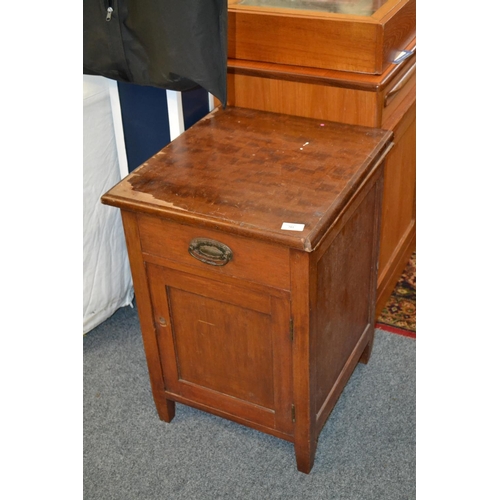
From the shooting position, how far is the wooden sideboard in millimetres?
1620

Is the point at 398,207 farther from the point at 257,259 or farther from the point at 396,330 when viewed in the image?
the point at 257,259

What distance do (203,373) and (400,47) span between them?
98 cm

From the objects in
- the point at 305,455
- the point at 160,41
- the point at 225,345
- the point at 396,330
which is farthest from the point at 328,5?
the point at 305,455

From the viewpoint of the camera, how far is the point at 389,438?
179 centimetres

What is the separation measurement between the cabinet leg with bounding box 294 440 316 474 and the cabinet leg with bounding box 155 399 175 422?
38cm

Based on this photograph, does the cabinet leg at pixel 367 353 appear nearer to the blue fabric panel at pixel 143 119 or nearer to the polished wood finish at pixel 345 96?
the polished wood finish at pixel 345 96

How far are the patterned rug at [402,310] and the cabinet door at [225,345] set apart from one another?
0.67 meters

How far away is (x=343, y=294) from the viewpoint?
1.65 metres

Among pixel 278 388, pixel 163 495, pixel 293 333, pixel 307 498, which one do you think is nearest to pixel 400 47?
pixel 293 333

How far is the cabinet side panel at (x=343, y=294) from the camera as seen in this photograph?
1.52 meters

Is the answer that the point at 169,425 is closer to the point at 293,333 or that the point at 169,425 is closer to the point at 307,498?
the point at 307,498

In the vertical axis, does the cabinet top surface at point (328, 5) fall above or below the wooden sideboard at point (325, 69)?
above

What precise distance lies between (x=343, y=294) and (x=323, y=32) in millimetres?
644

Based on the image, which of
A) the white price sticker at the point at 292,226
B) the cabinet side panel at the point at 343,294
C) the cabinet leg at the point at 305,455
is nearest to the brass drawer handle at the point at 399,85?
the cabinet side panel at the point at 343,294
